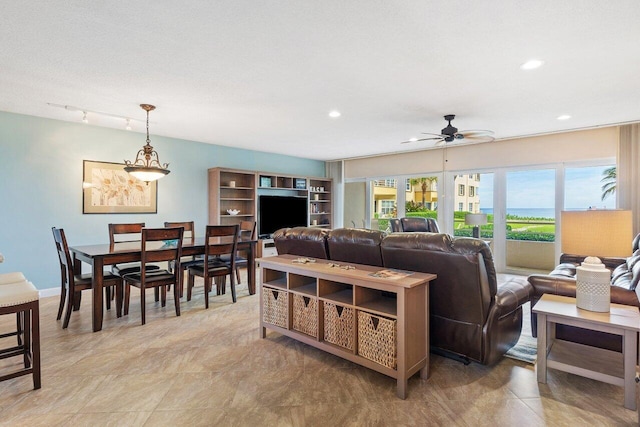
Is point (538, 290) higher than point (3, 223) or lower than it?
lower

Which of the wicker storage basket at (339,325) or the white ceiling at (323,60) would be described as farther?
the wicker storage basket at (339,325)

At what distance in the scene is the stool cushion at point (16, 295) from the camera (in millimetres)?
2062

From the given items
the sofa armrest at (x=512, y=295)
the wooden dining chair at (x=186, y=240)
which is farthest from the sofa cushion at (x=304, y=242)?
the wooden dining chair at (x=186, y=240)

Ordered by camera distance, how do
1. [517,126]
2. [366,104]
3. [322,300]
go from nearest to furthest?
[322,300] < [366,104] < [517,126]

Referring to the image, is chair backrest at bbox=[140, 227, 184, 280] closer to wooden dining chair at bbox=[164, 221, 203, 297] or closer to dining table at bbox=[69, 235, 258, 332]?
dining table at bbox=[69, 235, 258, 332]

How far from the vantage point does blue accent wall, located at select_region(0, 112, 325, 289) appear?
4.21 m

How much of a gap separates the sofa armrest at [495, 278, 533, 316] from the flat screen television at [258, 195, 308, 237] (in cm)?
486

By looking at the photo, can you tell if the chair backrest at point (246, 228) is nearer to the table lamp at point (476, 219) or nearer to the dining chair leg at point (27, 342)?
the dining chair leg at point (27, 342)

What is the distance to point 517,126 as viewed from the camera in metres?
4.86

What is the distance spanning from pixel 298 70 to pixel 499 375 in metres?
2.86

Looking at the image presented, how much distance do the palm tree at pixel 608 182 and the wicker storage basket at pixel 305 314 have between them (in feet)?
16.7

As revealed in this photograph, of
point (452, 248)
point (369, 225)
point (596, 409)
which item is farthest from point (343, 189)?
point (596, 409)

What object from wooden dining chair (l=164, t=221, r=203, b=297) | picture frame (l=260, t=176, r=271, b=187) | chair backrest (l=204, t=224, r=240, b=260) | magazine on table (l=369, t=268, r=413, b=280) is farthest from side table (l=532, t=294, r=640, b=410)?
picture frame (l=260, t=176, r=271, b=187)

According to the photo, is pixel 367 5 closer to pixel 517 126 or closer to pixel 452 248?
pixel 452 248
